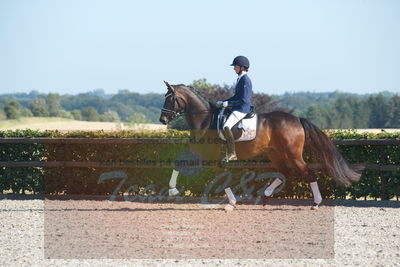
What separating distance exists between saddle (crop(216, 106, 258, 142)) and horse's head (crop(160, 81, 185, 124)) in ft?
2.68

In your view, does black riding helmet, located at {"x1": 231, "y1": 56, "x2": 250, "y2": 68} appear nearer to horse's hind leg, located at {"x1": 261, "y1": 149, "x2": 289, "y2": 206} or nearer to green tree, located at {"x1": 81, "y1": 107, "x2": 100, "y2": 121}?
horse's hind leg, located at {"x1": 261, "y1": 149, "x2": 289, "y2": 206}

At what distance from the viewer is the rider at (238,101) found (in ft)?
38.0

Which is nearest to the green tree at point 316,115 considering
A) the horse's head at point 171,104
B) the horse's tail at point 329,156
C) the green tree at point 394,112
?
the green tree at point 394,112

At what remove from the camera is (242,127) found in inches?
463

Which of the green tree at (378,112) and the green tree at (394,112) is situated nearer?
the green tree at (394,112)

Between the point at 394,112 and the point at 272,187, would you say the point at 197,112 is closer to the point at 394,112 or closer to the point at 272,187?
the point at 272,187

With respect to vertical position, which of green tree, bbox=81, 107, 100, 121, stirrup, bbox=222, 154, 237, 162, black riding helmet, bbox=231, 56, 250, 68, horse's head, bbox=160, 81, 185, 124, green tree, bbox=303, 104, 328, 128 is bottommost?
green tree, bbox=81, 107, 100, 121

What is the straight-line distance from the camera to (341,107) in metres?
96.9

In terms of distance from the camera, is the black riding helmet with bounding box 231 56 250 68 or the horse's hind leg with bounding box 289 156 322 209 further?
the horse's hind leg with bounding box 289 156 322 209

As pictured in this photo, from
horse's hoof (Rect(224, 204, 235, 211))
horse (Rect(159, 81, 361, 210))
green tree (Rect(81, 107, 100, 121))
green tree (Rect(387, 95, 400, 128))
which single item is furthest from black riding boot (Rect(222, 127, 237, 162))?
green tree (Rect(81, 107, 100, 121))

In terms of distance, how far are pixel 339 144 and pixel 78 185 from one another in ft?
19.9

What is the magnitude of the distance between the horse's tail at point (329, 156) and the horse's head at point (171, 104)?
2.55 metres

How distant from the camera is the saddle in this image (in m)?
11.8

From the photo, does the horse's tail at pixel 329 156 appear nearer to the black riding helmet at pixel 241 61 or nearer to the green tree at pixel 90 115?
the black riding helmet at pixel 241 61
